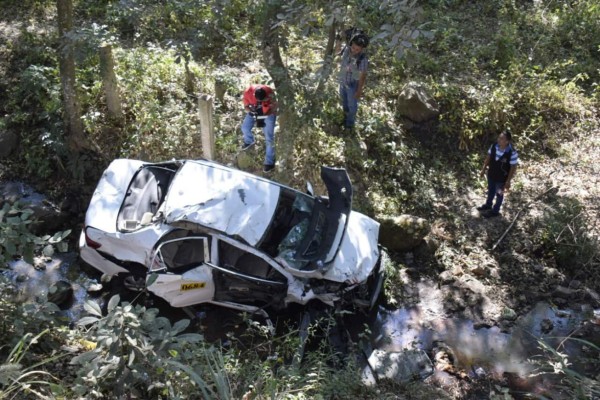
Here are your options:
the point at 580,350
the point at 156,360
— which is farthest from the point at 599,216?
the point at 156,360

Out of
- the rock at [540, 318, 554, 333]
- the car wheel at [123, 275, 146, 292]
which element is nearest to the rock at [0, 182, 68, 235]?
the car wheel at [123, 275, 146, 292]

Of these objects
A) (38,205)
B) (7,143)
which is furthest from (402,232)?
(7,143)

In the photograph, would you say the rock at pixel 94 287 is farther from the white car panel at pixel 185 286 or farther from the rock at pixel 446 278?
the rock at pixel 446 278

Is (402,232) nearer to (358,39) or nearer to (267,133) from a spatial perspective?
(267,133)

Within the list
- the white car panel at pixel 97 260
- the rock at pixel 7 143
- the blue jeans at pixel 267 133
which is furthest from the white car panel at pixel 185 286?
the rock at pixel 7 143

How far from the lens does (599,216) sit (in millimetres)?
8477

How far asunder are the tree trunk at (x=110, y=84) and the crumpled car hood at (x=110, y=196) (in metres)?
1.89

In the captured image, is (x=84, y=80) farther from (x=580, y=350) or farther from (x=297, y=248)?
(x=580, y=350)

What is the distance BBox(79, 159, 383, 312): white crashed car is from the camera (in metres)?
6.16

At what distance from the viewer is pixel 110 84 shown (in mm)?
8367

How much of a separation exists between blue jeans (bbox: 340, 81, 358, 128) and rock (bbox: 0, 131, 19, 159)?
18.2 feet

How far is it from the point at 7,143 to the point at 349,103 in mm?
5737

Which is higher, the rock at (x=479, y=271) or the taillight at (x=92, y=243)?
the taillight at (x=92, y=243)

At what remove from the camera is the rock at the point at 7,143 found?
8617 millimetres
